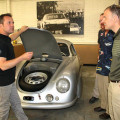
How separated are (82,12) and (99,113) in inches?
223

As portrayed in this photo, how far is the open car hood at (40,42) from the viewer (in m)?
2.82

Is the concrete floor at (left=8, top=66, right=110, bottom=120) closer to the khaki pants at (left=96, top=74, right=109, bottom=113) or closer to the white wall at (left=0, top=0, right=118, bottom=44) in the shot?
the khaki pants at (left=96, top=74, right=109, bottom=113)

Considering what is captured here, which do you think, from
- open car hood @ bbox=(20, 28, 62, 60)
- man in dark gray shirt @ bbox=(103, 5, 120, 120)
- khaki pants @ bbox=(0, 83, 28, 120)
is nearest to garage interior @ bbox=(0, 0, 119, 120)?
open car hood @ bbox=(20, 28, 62, 60)

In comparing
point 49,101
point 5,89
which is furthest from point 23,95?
point 5,89

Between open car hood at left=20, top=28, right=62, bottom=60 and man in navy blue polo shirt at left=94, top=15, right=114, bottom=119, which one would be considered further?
open car hood at left=20, top=28, right=62, bottom=60

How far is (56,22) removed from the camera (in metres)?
7.84

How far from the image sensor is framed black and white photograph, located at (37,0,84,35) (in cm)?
761

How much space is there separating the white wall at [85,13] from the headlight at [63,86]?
5440 mm

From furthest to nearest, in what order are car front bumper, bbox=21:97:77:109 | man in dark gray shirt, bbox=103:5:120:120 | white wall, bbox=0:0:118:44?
1. white wall, bbox=0:0:118:44
2. car front bumper, bbox=21:97:77:109
3. man in dark gray shirt, bbox=103:5:120:120

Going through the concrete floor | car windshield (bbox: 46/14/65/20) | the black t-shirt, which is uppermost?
car windshield (bbox: 46/14/65/20)

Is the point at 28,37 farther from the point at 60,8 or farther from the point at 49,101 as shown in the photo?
the point at 60,8

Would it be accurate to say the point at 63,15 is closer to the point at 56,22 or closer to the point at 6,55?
the point at 56,22

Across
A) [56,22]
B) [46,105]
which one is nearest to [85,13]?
[56,22]

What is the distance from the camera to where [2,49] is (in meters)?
1.85
